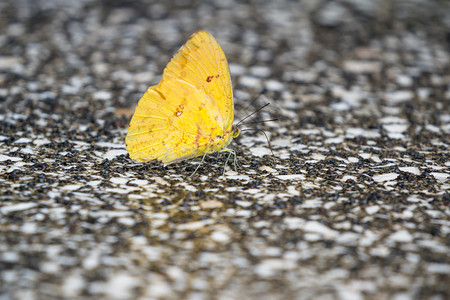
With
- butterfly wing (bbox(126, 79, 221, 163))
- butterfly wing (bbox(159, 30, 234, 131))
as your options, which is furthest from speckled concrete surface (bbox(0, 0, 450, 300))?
butterfly wing (bbox(159, 30, 234, 131))

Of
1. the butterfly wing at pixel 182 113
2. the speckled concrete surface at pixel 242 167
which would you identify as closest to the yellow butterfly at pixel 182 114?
the butterfly wing at pixel 182 113

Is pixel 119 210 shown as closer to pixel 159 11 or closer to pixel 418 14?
pixel 159 11

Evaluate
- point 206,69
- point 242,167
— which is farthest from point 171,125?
point 242,167

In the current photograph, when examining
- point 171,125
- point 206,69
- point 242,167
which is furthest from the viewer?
point 242,167

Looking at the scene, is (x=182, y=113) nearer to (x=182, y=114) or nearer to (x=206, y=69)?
(x=182, y=114)

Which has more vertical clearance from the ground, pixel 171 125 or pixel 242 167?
pixel 171 125

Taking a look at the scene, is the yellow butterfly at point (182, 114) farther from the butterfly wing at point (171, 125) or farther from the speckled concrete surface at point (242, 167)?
the speckled concrete surface at point (242, 167)

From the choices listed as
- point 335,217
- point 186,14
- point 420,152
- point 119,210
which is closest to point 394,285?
point 335,217

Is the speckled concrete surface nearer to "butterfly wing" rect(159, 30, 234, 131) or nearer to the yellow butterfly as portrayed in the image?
the yellow butterfly

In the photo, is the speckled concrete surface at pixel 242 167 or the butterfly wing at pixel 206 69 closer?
the speckled concrete surface at pixel 242 167
